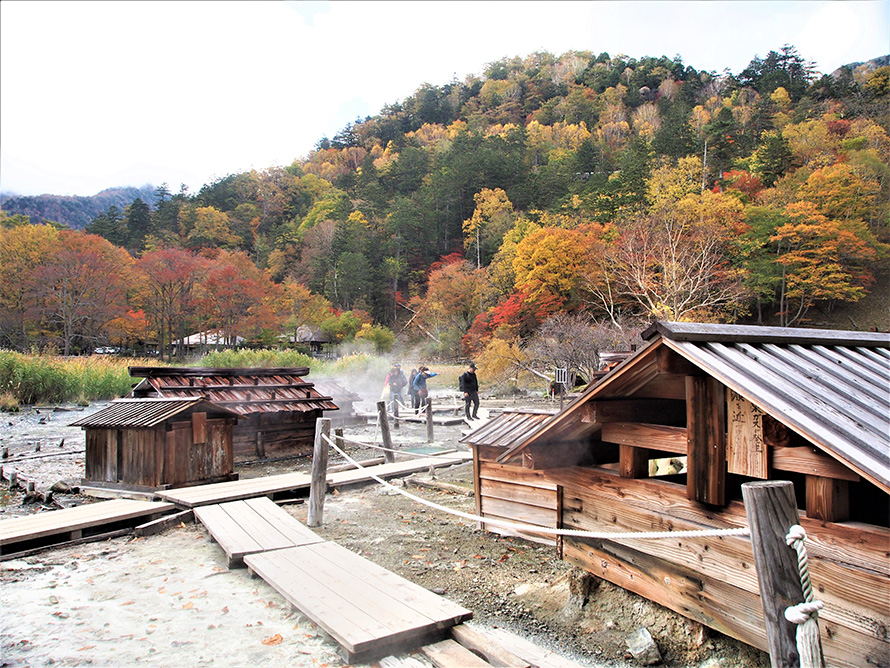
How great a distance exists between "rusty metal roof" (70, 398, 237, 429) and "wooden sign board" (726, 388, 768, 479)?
7.62m

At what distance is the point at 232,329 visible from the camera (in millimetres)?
44656

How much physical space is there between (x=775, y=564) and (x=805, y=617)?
19 cm

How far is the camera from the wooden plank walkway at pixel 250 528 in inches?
227

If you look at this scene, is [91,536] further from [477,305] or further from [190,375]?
[477,305]

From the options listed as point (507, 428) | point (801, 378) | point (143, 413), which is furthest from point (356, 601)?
point (143, 413)

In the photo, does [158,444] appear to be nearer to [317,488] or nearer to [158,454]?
[158,454]

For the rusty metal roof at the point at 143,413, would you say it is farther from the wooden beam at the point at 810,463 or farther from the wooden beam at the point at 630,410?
the wooden beam at the point at 810,463

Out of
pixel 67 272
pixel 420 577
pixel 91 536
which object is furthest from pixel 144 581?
pixel 67 272

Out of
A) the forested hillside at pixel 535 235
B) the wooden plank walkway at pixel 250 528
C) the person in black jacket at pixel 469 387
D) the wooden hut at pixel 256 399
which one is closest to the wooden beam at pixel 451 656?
the wooden plank walkway at pixel 250 528

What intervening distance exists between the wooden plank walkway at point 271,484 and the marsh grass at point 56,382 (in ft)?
48.1

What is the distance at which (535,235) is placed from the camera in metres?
39.2

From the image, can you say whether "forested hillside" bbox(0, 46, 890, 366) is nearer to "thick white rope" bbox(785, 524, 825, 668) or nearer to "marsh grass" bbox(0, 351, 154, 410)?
"marsh grass" bbox(0, 351, 154, 410)

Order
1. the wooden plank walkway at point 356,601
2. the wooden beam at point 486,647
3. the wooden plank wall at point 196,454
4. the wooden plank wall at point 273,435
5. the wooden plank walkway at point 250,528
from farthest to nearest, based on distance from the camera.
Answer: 1. the wooden plank wall at point 273,435
2. the wooden plank wall at point 196,454
3. the wooden plank walkway at point 250,528
4. the wooden plank walkway at point 356,601
5. the wooden beam at point 486,647

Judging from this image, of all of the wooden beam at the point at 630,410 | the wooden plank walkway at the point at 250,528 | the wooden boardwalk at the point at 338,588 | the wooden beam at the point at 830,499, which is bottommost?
the wooden plank walkway at the point at 250,528
